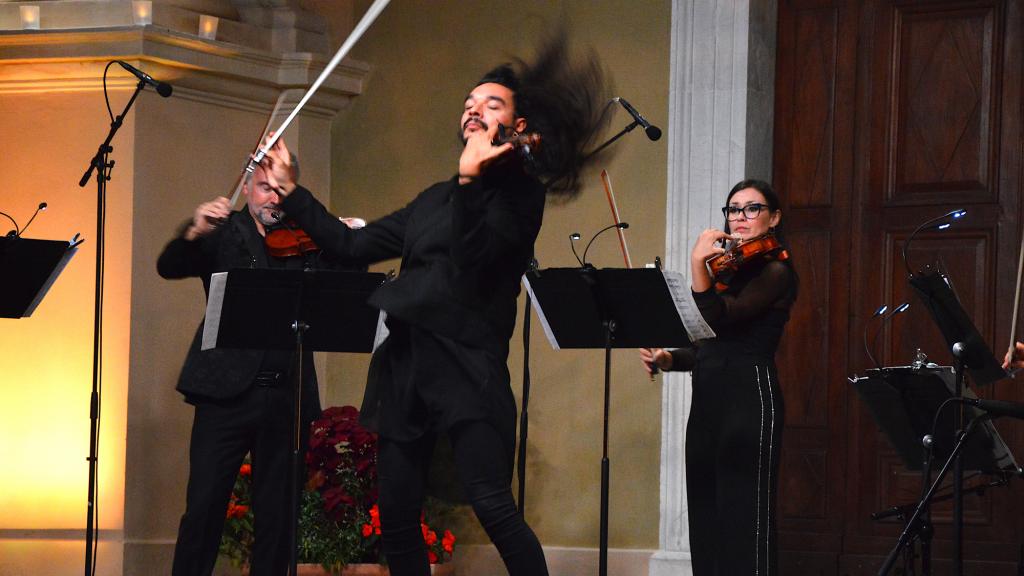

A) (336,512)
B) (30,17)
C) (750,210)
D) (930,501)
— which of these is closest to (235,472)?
(336,512)

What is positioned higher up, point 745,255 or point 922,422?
point 745,255

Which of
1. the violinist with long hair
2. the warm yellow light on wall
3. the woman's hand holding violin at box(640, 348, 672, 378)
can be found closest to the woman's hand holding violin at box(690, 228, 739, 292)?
the violinist with long hair

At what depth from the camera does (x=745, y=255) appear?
4418mm

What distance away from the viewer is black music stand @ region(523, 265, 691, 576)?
414 centimetres

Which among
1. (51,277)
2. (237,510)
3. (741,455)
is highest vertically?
(51,277)

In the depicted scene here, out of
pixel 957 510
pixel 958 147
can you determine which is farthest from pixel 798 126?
pixel 957 510

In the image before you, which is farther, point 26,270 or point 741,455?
point 26,270

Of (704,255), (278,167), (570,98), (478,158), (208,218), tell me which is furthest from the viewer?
(570,98)

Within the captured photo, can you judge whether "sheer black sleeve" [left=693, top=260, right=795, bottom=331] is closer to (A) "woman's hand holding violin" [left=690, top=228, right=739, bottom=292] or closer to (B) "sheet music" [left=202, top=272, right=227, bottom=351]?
(A) "woman's hand holding violin" [left=690, top=228, right=739, bottom=292]

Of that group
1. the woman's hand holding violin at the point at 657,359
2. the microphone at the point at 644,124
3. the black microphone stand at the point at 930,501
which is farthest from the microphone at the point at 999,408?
the microphone at the point at 644,124

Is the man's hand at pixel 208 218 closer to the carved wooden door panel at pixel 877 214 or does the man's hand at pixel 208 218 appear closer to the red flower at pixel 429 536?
the red flower at pixel 429 536

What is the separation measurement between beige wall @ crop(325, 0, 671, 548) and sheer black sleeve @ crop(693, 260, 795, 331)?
170 cm

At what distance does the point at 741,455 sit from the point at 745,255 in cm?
65

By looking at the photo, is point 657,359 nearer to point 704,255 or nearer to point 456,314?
point 704,255
